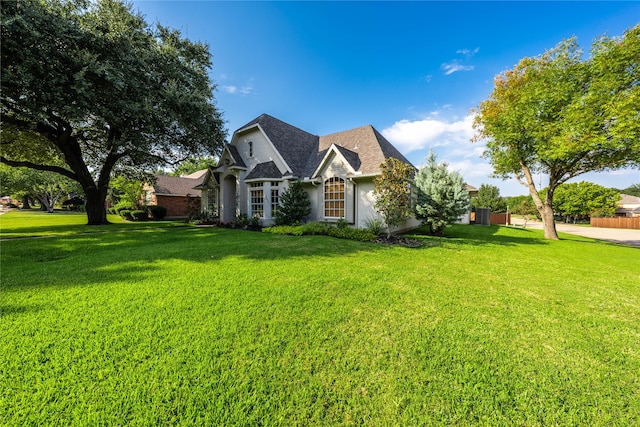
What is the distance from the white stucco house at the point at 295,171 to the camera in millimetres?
12844

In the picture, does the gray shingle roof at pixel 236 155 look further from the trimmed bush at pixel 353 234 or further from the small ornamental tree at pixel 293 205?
the trimmed bush at pixel 353 234

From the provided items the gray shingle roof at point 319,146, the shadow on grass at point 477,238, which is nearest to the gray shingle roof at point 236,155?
the gray shingle roof at point 319,146

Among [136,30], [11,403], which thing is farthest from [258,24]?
[11,403]

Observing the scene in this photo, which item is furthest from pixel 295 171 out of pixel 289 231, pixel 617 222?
pixel 617 222

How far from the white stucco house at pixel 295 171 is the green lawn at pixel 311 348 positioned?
7.61m

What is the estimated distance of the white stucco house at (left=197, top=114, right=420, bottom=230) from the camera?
12844 millimetres

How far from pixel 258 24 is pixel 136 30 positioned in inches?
267

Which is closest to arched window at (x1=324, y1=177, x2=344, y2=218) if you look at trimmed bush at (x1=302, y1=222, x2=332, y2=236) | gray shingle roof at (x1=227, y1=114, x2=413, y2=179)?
gray shingle roof at (x1=227, y1=114, x2=413, y2=179)

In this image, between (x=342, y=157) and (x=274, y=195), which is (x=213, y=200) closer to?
(x=274, y=195)

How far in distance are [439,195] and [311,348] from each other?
1100 cm

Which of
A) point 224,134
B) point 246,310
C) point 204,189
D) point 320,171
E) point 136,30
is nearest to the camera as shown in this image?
point 246,310

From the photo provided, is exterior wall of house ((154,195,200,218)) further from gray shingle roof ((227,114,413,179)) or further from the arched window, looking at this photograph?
the arched window

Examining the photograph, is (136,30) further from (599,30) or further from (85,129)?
(599,30)

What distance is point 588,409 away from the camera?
7.26 feet
